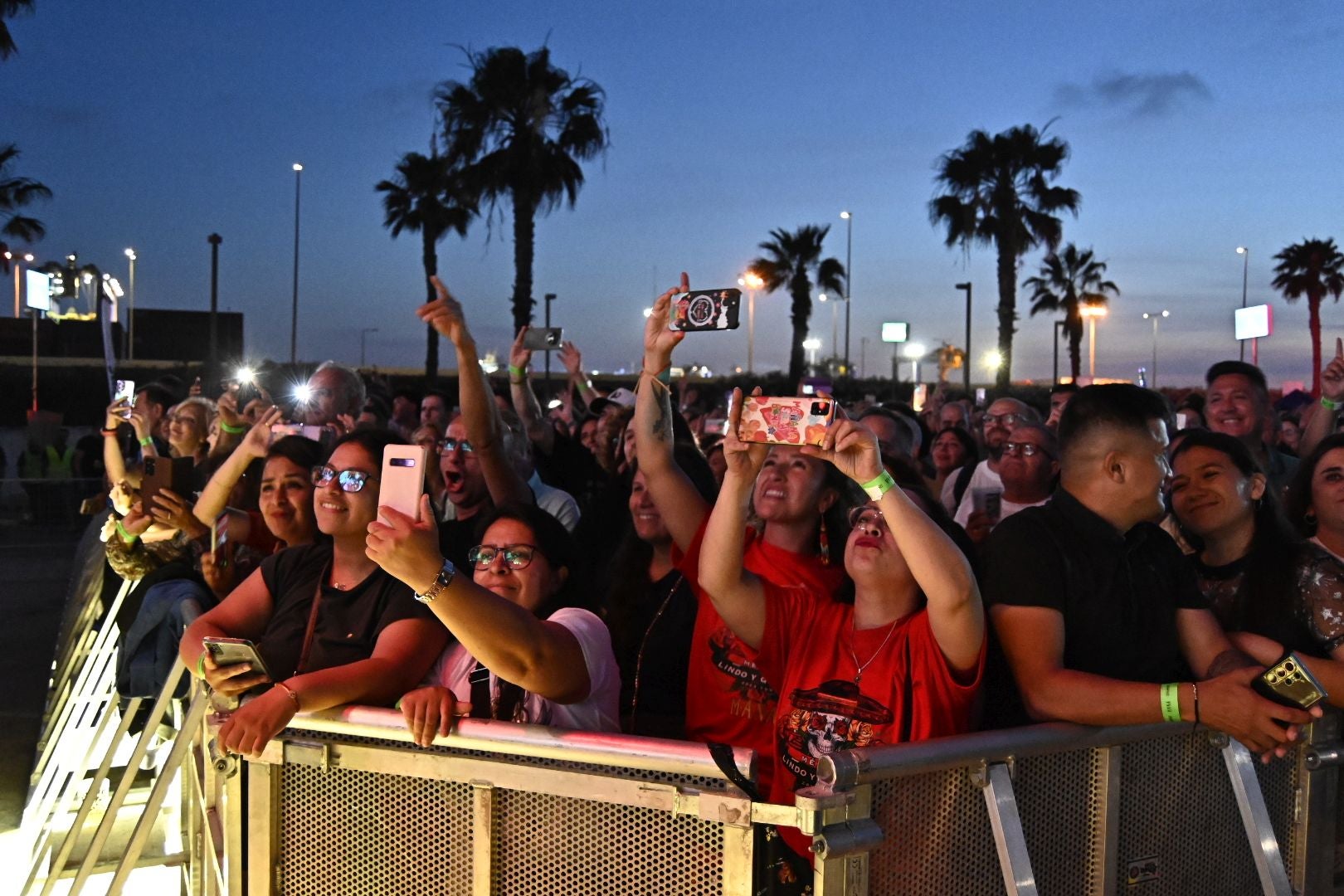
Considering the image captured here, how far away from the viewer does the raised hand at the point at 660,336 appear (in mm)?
3843

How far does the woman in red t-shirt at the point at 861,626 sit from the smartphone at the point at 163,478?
306 centimetres

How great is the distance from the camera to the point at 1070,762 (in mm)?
2621

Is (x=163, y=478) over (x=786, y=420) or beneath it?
beneath

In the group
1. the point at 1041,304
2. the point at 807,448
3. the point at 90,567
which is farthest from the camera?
the point at 1041,304

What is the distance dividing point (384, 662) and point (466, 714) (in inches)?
15.5

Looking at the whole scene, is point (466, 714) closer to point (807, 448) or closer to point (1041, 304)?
point (807, 448)

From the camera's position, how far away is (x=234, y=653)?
2.89m

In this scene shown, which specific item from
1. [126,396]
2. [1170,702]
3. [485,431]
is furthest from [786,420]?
[126,396]

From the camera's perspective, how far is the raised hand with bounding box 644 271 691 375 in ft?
12.6

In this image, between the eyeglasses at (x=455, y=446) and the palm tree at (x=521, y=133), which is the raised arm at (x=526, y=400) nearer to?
the eyeglasses at (x=455, y=446)

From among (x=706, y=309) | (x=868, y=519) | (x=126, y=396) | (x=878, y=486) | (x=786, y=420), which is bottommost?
(x=868, y=519)

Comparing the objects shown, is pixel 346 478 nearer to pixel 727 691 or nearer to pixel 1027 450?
pixel 727 691

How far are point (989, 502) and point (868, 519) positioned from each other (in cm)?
311

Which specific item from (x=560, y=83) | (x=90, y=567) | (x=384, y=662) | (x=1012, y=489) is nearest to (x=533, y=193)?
(x=560, y=83)
